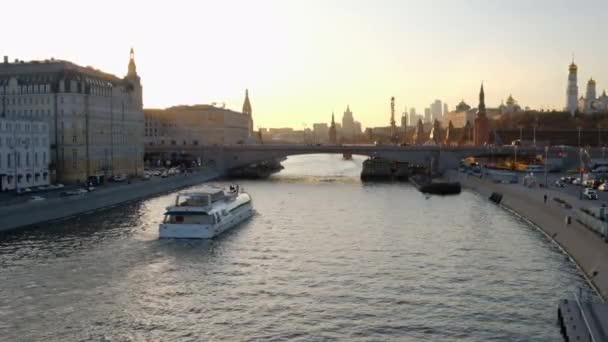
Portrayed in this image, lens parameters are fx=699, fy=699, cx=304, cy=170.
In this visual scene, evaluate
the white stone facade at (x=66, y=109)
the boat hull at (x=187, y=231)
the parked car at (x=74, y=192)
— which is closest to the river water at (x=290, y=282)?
the boat hull at (x=187, y=231)

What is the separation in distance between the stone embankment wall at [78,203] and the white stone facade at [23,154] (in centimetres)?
671

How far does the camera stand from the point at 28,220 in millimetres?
49906

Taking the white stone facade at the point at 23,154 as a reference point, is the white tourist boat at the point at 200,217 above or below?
below

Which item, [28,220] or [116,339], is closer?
[116,339]

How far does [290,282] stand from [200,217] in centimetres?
1596

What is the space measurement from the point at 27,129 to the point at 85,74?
15108 mm

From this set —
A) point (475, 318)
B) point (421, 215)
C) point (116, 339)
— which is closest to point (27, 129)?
point (421, 215)

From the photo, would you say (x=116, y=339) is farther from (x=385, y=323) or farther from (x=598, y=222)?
(x=598, y=222)

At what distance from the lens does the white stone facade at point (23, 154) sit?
61.8m

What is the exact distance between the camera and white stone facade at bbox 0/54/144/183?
74.3 m

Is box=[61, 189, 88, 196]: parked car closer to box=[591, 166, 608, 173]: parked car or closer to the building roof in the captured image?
the building roof

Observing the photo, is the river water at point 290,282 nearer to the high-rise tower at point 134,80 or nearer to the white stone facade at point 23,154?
the white stone facade at point 23,154

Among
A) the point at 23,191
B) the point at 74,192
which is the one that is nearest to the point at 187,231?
the point at 74,192

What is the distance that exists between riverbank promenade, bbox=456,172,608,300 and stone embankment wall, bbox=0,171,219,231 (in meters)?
35.9
